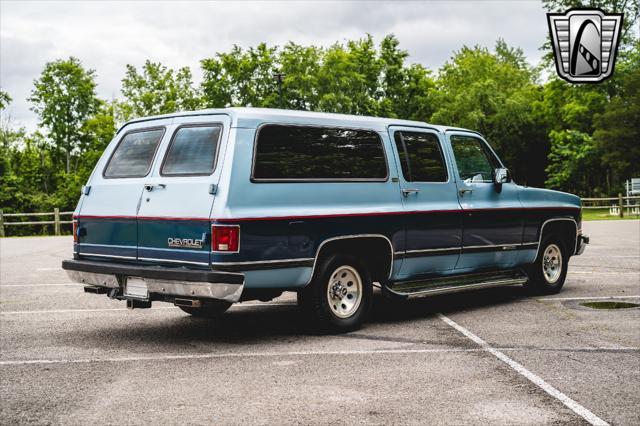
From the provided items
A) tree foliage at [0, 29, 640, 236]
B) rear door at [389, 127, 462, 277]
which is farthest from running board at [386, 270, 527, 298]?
tree foliage at [0, 29, 640, 236]

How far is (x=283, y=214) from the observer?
700cm

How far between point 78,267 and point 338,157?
277 cm

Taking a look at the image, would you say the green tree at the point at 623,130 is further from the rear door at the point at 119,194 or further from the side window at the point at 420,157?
the rear door at the point at 119,194

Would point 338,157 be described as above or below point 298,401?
above

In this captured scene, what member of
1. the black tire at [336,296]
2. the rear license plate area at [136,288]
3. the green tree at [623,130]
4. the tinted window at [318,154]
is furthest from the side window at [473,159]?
the green tree at [623,130]

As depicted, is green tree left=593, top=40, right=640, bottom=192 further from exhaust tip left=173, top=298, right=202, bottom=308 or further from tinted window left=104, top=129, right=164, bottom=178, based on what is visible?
exhaust tip left=173, top=298, right=202, bottom=308

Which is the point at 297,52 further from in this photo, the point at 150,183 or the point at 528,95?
the point at 150,183

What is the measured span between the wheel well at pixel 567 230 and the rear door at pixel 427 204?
225cm

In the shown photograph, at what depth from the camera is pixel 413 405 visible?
4.99m

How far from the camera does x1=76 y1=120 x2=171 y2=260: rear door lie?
7.46 meters

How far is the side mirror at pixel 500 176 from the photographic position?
30.5 ft

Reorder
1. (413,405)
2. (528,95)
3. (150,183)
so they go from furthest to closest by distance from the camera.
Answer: (528,95) → (150,183) → (413,405)

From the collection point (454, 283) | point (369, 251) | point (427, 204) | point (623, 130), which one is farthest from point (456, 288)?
point (623, 130)

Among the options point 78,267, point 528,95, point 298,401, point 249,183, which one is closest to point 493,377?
point 298,401
